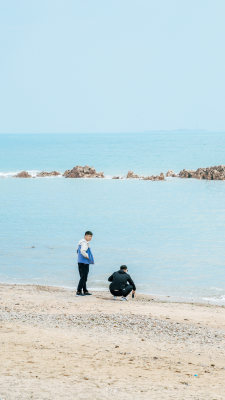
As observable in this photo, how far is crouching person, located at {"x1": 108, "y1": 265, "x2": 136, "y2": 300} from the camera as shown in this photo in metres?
16.3

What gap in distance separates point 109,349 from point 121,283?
5.05 m

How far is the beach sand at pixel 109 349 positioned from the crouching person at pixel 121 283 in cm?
31

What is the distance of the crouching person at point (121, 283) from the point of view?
16.3m

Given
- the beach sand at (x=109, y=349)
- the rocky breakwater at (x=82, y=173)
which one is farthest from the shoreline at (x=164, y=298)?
the rocky breakwater at (x=82, y=173)

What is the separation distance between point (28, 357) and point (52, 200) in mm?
36597

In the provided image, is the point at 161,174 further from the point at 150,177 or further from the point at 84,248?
the point at 84,248

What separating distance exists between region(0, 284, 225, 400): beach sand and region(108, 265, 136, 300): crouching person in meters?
0.31

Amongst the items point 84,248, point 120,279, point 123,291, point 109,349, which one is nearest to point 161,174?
point 123,291

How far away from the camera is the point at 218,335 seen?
505 inches

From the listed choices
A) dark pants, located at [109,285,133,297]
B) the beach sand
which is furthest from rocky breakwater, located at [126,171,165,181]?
dark pants, located at [109,285,133,297]

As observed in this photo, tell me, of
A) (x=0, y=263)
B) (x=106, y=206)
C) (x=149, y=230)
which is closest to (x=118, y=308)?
(x=0, y=263)

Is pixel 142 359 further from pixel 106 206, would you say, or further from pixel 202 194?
pixel 202 194

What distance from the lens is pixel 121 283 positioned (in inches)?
648

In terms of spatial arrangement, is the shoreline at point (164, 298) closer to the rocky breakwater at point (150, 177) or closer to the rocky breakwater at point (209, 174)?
the rocky breakwater at point (150, 177)
